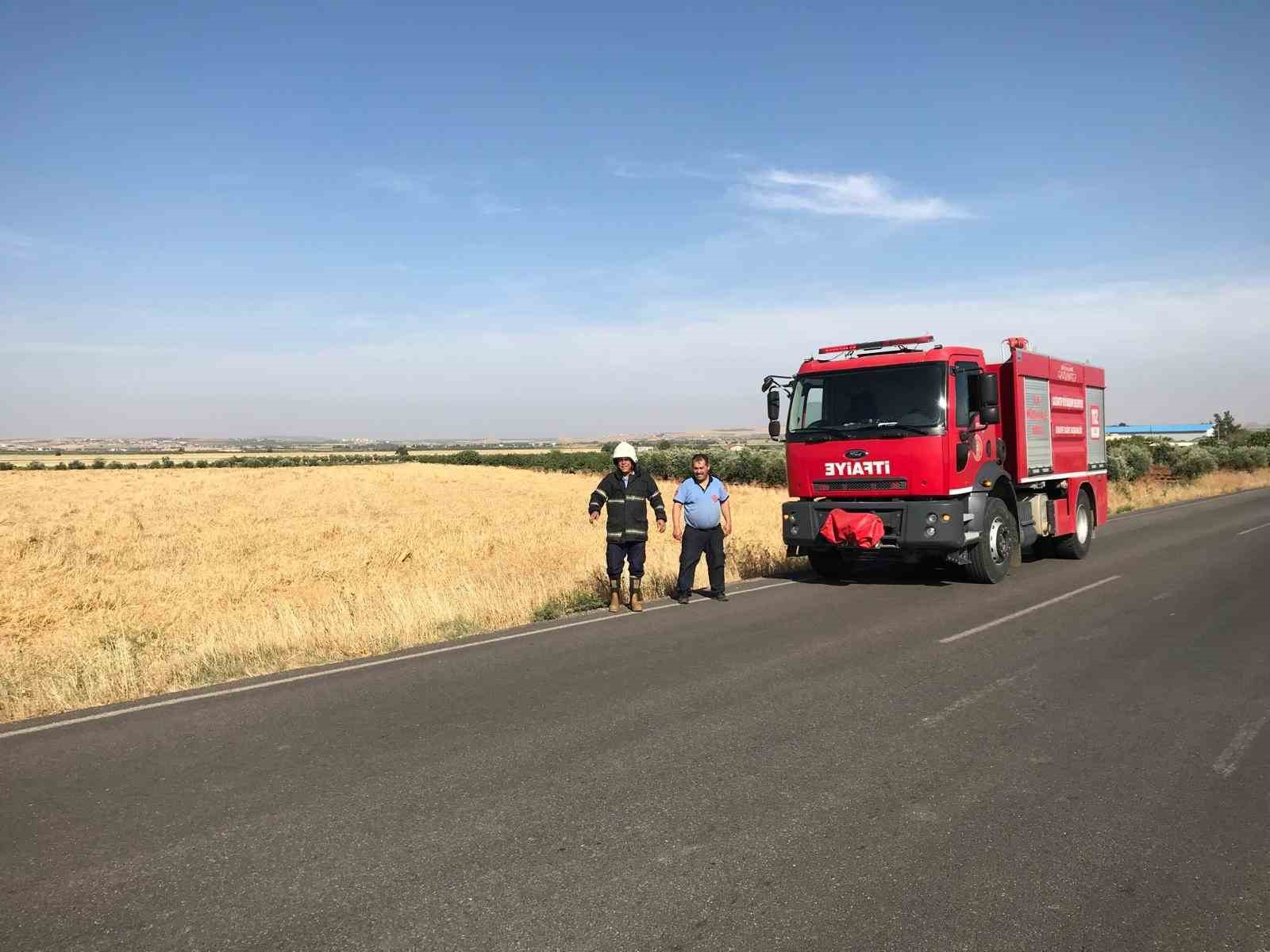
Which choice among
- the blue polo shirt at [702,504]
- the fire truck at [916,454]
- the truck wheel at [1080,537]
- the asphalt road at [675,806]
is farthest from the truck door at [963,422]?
the truck wheel at [1080,537]

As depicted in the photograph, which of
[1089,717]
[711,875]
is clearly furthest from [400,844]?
[1089,717]

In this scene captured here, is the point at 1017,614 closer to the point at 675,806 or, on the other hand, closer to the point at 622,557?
the point at 622,557

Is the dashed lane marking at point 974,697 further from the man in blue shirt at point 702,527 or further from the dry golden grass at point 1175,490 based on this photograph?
the dry golden grass at point 1175,490

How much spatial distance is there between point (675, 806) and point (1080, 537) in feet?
41.6

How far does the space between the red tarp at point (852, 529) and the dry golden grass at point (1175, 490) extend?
17156 mm

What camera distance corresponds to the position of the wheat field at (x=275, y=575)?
895cm

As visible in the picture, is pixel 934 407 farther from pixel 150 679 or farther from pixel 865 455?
pixel 150 679

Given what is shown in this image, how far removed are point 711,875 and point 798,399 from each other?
9129 millimetres

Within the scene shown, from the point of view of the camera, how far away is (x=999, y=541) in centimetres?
1237

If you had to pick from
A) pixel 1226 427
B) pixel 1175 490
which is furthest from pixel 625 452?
pixel 1226 427

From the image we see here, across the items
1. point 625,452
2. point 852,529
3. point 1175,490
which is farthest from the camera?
point 1175,490

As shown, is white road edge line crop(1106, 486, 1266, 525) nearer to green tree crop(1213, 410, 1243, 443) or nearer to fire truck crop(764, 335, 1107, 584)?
fire truck crop(764, 335, 1107, 584)

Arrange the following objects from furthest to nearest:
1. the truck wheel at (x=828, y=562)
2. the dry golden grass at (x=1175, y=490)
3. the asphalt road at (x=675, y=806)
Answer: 1. the dry golden grass at (x=1175, y=490)
2. the truck wheel at (x=828, y=562)
3. the asphalt road at (x=675, y=806)

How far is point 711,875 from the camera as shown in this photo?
3766 millimetres
